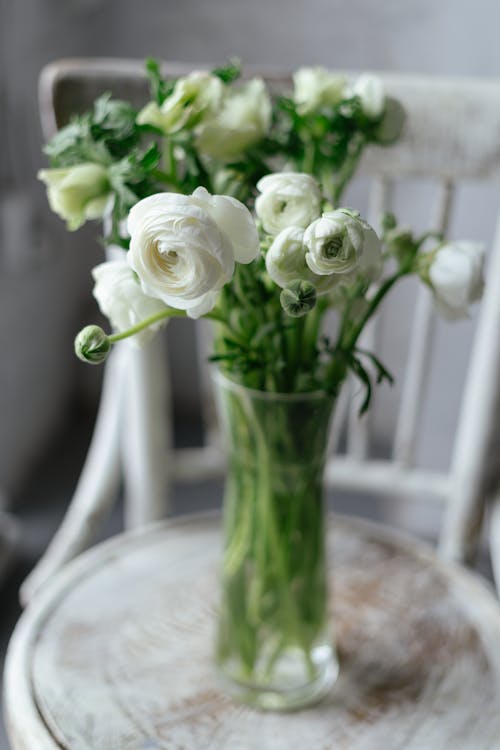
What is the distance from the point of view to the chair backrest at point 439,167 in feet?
2.52

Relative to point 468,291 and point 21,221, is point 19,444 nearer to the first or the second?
point 21,221

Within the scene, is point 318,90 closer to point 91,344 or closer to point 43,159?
point 91,344

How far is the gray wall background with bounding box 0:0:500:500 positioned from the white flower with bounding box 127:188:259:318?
1061 mm

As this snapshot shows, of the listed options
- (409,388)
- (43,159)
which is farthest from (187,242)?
(43,159)

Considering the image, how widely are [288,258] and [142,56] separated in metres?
1.40

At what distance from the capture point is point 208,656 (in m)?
0.73

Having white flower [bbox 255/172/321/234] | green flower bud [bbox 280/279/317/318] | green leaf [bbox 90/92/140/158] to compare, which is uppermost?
green leaf [bbox 90/92/140/158]

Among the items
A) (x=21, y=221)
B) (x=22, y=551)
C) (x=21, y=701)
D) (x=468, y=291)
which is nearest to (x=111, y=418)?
(x=21, y=701)

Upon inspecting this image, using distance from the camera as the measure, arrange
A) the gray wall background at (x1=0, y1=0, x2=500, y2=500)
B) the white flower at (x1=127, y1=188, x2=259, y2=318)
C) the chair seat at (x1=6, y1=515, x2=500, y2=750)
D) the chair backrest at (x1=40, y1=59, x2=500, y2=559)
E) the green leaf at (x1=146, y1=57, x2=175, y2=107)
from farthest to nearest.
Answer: the gray wall background at (x1=0, y1=0, x2=500, y2=500) → the chair backrest at (x1=40, y1=59, x2=500, y2=559) → the chair seat at (x1=6, y1=515, x2=500, y2=750) → the green leaf at (x1=146, y1=57, x2=175, y2=107) → the white flower at (x1=127, y1=188, x2=259, y2=318)

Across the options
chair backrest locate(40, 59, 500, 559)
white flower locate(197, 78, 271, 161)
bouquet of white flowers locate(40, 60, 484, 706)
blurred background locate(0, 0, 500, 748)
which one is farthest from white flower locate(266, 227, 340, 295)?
blurred background locate(0, 0, 500, 748)

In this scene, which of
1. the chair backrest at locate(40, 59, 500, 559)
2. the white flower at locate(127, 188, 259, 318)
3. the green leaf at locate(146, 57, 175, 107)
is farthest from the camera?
the chair backrest at locate(40, 59, 500, 559)

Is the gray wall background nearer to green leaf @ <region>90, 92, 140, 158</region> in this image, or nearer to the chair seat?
the chair seat

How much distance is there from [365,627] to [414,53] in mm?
1116

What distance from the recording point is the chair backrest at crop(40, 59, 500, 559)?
767 millimetres
